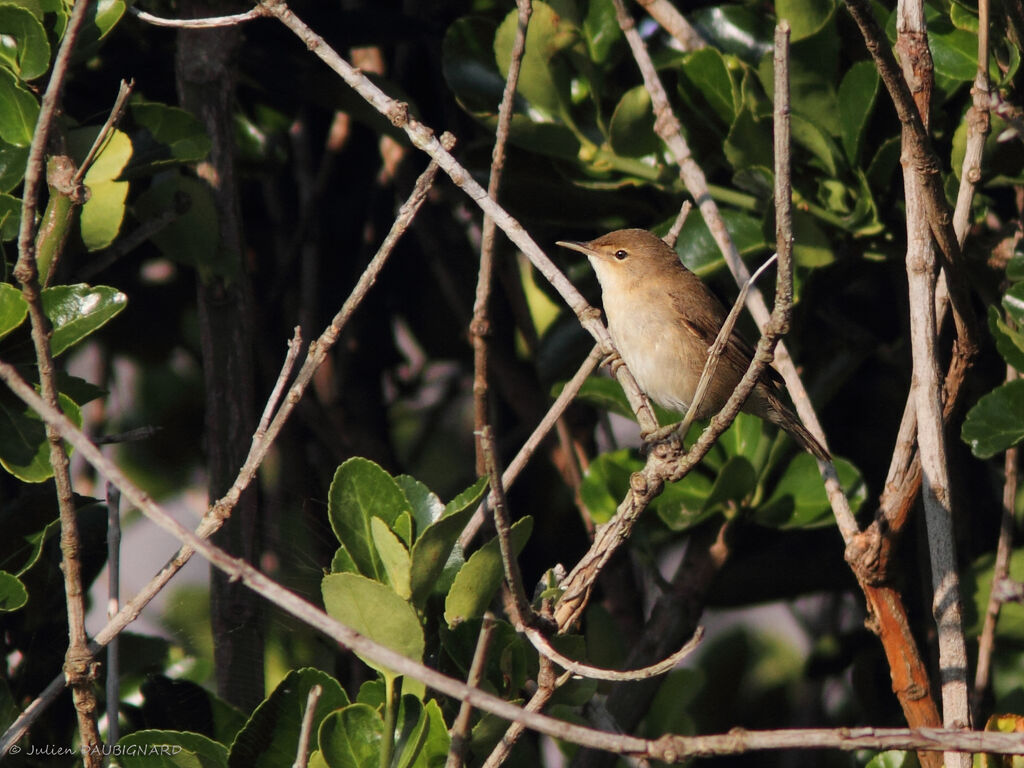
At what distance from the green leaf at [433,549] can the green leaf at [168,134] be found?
3.77ft

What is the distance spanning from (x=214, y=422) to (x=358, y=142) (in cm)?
134

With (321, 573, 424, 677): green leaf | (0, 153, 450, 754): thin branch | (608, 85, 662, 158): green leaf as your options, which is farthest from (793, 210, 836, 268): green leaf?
(321, 573, 424, 677): green leaf

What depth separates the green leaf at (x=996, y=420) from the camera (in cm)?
242

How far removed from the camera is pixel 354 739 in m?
2.03

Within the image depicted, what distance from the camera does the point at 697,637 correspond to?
6.28 feet

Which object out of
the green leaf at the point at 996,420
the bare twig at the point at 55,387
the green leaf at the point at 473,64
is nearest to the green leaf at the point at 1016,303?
the green leaf at the point at 996,420

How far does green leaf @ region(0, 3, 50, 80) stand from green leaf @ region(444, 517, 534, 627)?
4.51ft

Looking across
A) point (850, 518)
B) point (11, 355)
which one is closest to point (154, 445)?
point (11, 355)

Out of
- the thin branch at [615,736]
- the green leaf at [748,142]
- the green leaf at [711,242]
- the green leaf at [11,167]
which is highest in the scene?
the green leaf at [748,142]

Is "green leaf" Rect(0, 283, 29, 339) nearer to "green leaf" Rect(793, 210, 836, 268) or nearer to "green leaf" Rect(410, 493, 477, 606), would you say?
"green leaf" Rect(410, 493, 477, 606)

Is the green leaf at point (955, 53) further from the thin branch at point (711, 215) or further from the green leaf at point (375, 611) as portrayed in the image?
the green leaf at point (375, 611)

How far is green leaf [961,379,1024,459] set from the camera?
2.42 m

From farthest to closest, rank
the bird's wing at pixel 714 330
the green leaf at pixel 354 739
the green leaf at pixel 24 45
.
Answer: the bird's wing at pixel 714 330, the green leaf at pixel 24 45, the green leaf at pixel 354 739

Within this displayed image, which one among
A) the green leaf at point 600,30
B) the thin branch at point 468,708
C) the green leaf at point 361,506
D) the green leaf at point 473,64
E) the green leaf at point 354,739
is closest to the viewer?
the thin branch at point 468,708
